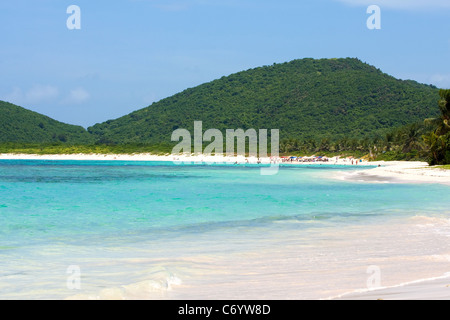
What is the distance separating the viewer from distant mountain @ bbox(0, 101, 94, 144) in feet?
465

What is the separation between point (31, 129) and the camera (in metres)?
148

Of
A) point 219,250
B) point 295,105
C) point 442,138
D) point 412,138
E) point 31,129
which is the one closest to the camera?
point 219,250

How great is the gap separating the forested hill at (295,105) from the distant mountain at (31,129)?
9787mm

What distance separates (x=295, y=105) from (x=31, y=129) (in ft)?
256

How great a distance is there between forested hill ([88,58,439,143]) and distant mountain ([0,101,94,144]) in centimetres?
979

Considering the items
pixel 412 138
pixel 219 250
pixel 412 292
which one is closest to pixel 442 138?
pixel 412 138

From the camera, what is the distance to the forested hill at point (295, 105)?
129m

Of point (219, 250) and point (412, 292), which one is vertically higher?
point (412, 292)

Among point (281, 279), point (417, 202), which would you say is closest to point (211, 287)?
point (281, 279)

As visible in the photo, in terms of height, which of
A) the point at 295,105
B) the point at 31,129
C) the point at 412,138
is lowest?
the point at 412,138

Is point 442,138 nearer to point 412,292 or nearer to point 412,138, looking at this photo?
point 412,138

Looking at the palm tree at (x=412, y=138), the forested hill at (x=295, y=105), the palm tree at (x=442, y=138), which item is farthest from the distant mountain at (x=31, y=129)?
the palm tree at (x=442, y=138)

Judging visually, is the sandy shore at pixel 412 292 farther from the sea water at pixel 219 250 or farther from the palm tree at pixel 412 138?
the palm tree at pixel 412 138

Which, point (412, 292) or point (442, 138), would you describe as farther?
point (442, 138)
